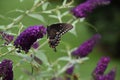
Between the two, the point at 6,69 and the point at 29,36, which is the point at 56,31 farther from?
the point at 6,69

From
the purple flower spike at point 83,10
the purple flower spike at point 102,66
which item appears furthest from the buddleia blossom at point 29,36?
the purple flower spike at point 83,10

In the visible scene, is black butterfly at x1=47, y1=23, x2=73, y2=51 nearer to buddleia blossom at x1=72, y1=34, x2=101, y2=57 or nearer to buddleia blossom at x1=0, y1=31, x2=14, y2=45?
buddleia blossom at x1=0, y1=31, x2=14, y2=45

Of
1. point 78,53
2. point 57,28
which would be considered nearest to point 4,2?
point 78,53

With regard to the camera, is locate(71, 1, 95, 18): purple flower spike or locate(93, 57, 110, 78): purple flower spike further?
locate(71, 1, 95, 18): purple flower spike

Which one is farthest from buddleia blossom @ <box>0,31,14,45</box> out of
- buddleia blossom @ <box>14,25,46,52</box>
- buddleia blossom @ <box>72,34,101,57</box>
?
buddleia blossom @ <box>72,34,101,57</box>

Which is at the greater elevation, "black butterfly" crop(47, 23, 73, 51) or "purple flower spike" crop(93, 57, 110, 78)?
"purple flower spike" crop(93, 57, 110, 78)

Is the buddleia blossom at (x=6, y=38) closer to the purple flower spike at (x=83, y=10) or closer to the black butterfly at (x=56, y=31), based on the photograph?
the black butterfly at (x=56, y=31)

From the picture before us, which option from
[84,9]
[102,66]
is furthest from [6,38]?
[84,9]

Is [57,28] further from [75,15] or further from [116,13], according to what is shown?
[116,13]
